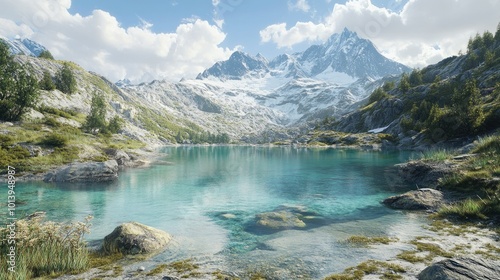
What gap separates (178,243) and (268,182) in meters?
35.5

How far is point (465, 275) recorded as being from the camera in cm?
1248

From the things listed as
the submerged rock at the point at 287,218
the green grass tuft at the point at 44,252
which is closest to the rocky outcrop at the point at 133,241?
the green grass tuft at the point at 44,252

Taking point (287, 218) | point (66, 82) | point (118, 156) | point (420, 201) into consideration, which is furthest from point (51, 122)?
point (420, 201)

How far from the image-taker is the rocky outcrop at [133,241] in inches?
778

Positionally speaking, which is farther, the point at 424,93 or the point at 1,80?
the point at 424,93

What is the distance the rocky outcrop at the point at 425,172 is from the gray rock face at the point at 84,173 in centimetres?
5305

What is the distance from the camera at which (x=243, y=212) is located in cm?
3388

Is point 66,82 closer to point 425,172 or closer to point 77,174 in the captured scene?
point 77,174

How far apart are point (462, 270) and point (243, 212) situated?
23619mm

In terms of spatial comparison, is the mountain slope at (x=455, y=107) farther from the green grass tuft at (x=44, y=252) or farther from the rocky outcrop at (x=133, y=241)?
the green grass tuft at (x=44, y=252)

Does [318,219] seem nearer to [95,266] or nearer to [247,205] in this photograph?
[247,205]

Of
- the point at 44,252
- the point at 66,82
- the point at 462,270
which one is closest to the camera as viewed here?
the point at 462,270

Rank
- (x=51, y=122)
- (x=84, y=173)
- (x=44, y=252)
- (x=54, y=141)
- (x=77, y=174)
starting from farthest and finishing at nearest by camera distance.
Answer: (x=51, y=122) < (x=54, y=141) < (x=84, y=173) < (x=77, y=174) < (x=44, y=252)

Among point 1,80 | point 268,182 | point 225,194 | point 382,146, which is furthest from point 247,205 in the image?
point 382,146
